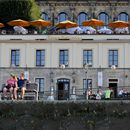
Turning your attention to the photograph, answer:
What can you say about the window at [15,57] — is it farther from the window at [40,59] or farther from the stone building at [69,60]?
the window at [40,59]

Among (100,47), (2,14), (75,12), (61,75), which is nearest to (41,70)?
(61,75)

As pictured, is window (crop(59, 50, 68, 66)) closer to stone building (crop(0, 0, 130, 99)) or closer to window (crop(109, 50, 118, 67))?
stone building (crop(0, 0, 130, 99))

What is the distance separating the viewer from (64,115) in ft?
110

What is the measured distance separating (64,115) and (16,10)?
1879 inches

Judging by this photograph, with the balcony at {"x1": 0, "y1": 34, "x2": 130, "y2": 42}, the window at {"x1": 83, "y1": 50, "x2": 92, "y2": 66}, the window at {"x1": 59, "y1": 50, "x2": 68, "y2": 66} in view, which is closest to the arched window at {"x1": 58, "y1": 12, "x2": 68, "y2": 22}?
the balcony at {"x1": 0, "y1": 34, "x2": 130, "y2": 42}

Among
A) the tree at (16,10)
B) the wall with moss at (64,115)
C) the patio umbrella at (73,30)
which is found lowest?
the wall with moss at (64,115)

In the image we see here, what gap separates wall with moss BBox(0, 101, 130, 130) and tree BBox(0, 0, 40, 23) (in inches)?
1799

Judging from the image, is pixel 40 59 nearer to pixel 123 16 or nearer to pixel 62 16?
pixel 62 16

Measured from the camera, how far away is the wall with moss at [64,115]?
32.9 m

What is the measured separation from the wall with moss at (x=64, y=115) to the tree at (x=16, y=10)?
150ft

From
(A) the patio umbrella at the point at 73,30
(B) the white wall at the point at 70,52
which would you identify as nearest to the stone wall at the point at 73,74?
(B) the white wall at the point at 70,52

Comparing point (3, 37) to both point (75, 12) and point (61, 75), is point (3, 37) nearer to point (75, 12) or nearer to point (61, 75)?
point (61, 75)

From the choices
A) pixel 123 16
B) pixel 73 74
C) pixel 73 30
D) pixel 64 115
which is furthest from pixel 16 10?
pixel 64 115

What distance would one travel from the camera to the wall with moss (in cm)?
3294
